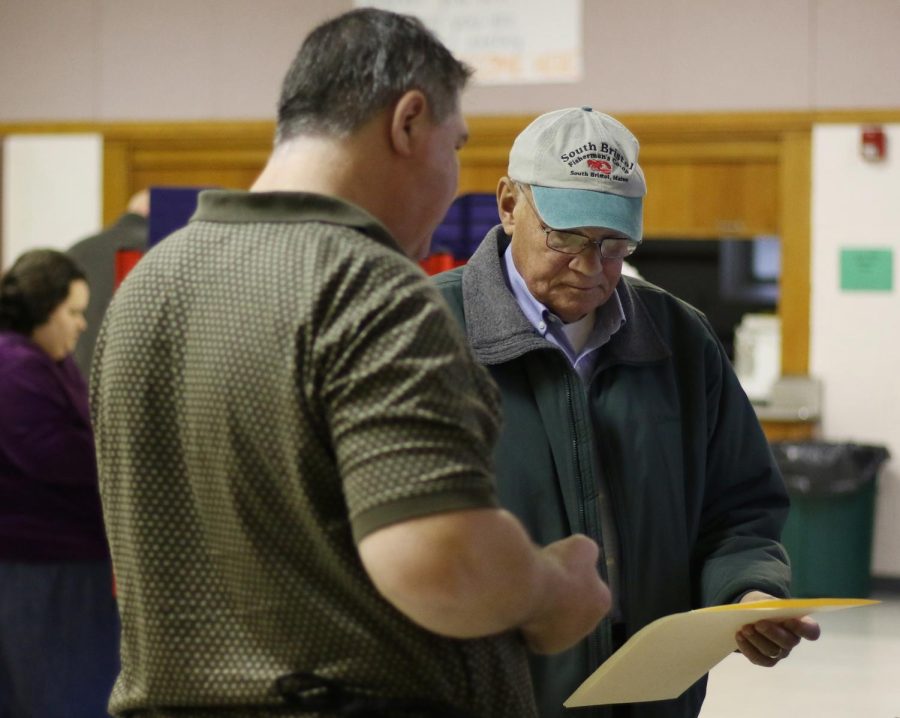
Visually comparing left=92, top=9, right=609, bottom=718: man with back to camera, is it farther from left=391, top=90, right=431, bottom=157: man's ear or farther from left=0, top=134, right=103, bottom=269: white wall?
left=0, top=134, right=103, bottom=269: white wall

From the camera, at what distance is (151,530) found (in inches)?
46.8

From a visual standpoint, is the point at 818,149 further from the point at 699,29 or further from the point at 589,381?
the point at 589,381

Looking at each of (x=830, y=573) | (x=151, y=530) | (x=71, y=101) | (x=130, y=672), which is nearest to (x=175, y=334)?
(x=151, y=530)

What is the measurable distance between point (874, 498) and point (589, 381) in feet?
15.8

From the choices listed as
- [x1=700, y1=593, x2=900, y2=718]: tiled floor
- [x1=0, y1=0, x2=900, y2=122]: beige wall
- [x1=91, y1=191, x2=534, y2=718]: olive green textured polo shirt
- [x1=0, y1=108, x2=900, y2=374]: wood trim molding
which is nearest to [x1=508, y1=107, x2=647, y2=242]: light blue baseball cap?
[x1=91, y1=191, x2=534, y2=718]: olive green textured polo shirt

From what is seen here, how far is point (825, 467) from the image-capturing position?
20.1 feet

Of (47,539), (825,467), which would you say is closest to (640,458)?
(47,539)

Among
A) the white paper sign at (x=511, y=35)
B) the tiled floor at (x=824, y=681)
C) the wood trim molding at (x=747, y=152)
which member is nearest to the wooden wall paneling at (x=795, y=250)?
the wood trim molding at (x=747, y=152)

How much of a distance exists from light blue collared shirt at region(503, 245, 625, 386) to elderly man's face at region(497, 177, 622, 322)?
0.05 feet

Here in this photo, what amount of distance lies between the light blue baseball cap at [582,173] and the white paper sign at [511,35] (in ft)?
17.1

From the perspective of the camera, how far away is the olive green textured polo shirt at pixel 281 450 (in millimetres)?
1064

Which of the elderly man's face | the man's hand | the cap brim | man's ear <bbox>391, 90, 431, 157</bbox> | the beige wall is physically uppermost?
the beige wall

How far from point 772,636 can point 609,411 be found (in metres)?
0.40

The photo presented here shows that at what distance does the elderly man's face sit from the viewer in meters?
1.92
